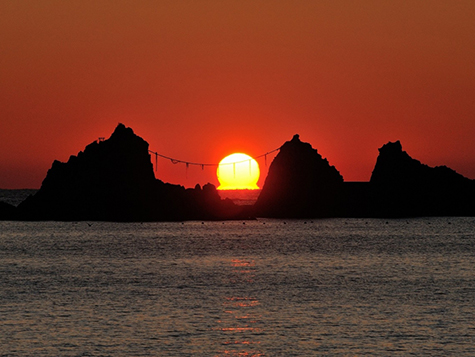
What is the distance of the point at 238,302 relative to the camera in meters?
59.0

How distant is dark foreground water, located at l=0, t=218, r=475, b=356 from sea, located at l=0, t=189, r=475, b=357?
0.35 ft

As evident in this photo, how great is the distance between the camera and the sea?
4234 centimetres

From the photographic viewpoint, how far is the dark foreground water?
139 feet

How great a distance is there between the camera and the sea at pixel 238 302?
1667 inches

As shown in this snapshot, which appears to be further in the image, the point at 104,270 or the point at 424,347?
the point at 104,270

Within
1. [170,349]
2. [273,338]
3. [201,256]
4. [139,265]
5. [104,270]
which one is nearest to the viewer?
[170,349]

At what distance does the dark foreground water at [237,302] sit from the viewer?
42.3 m

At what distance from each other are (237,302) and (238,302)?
0.08 metres

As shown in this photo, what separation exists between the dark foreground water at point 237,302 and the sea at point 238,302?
0.35 feet

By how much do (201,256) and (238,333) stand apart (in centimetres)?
6199

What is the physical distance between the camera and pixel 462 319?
49.9 meters

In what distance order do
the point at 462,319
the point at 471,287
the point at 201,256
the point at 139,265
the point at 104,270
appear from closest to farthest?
the point at 462,319 → the point at 471,287 → the point at 104,270 → the point at 139,265 → the point at 201,256

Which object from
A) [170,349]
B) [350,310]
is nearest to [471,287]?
[350,310]

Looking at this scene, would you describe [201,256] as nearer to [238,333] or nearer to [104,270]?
[104,270]
